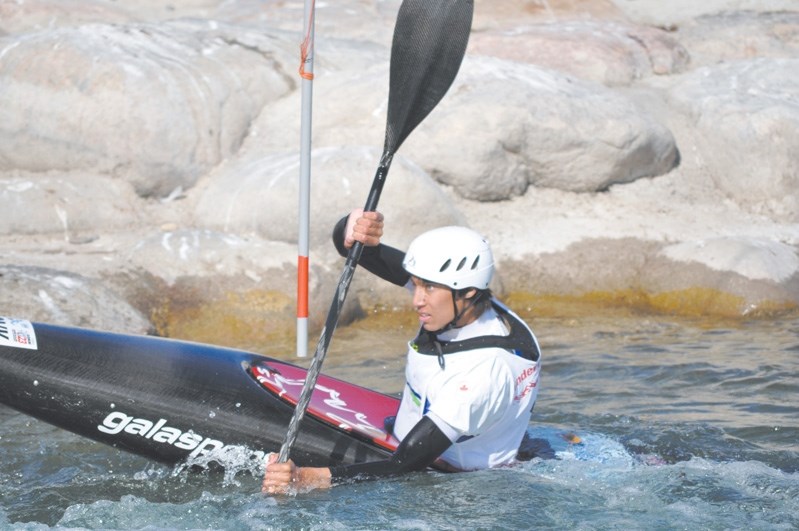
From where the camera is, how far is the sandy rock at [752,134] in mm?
9478

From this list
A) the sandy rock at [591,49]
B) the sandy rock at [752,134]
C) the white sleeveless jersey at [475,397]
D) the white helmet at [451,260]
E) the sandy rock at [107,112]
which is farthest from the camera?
the sandy rock at [591,49]

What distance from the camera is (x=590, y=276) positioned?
838 centimetres

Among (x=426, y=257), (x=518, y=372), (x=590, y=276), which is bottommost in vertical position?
(x=590, y=276)

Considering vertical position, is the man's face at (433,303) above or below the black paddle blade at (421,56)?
below

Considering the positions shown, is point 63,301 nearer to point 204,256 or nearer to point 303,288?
point 204,256

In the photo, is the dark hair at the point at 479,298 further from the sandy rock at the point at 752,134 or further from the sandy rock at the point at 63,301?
the sandy rock at the point at 752,134

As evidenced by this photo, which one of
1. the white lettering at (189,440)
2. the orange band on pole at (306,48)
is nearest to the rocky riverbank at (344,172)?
the orange band on pole at (306,48)

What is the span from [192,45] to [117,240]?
220 centimetres

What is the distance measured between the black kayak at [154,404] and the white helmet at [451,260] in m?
0.79

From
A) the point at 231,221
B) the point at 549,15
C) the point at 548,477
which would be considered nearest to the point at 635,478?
the point at 548,477

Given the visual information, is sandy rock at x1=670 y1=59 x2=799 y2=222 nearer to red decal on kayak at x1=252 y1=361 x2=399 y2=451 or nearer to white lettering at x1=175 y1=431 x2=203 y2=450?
red decal on kayak at x1=252 y1=361 x2=399 y2=451

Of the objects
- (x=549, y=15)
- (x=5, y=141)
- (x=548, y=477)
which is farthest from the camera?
(x=549, y=15)

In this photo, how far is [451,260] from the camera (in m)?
4.09

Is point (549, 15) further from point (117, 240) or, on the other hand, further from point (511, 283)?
point (117, 240)
